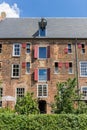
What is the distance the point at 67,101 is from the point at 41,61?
640 inches

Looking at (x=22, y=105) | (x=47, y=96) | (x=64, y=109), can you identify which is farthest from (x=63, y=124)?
(x=47, y=96)

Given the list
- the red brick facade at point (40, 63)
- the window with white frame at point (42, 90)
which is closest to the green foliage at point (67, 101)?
the window with white frame at point (42, 90)

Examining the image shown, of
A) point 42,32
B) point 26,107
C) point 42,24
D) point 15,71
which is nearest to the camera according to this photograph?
point 26,107

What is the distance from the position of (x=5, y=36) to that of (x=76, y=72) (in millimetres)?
10729

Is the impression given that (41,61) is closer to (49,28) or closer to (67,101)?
(49,28)

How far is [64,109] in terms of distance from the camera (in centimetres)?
2936

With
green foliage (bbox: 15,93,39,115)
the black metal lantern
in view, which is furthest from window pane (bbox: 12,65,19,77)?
green foliage (bbox: 15,93,39,115)

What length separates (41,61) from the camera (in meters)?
45.5

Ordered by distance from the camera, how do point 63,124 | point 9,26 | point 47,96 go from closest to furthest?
point 63,124
point 47,96
point 9,26

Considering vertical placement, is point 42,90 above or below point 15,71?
below

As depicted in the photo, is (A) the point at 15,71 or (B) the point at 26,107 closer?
(B) the point at 26,107

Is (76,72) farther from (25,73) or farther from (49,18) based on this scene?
(49,18)

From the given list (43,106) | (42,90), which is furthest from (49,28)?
(43,106)

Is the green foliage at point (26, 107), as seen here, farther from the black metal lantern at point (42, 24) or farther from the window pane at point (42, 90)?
the black metal lantern at point (42, 24)
